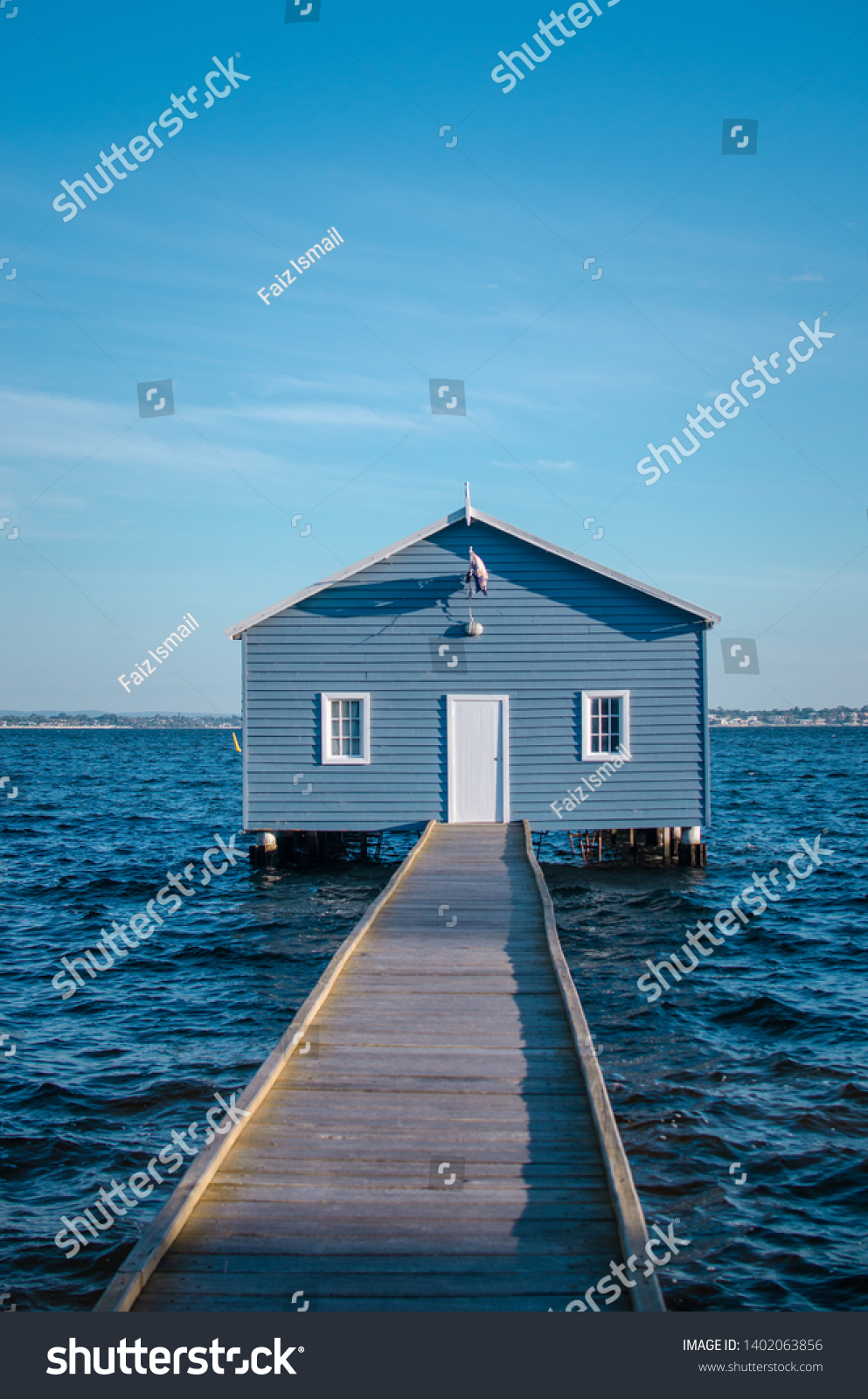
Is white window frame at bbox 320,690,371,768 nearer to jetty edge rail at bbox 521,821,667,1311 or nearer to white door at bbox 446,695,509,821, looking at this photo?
white door at bbox 446,695,509,821

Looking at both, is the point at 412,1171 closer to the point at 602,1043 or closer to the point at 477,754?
the point at 602,1043

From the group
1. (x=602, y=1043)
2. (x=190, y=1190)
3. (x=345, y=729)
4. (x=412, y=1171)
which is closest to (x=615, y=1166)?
(x=412, y=1171)

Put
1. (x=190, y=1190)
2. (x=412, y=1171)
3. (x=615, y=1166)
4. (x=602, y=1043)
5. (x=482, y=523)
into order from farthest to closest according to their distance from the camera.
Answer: (x=482, y=523), (x=602, y=1043), (x=412, y=1171), (x=615, y=1166), (x=190, y=1190)

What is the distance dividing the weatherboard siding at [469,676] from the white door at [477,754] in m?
0.16

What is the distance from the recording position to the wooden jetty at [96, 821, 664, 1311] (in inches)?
195

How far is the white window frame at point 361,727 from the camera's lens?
63.6 ft

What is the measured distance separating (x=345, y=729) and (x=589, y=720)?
4.46 meters

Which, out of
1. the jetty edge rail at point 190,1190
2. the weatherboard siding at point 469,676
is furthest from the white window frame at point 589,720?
the jetty edge rail at point 190,1190

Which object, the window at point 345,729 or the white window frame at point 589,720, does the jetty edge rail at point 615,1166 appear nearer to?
the white window frame at point 589,720

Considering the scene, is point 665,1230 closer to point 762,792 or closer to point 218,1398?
point 218,1398

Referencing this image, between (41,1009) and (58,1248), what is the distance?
239 inches

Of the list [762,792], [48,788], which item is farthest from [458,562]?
[48,788]

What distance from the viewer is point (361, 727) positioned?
63.8ft

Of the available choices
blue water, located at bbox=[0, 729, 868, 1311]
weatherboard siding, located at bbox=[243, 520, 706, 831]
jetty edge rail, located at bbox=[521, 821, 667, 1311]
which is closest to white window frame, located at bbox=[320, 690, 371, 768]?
weatherboard siding, located at bbox=[243, 520, 706, 831]
